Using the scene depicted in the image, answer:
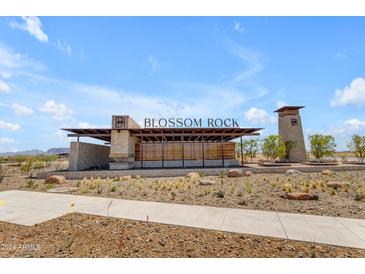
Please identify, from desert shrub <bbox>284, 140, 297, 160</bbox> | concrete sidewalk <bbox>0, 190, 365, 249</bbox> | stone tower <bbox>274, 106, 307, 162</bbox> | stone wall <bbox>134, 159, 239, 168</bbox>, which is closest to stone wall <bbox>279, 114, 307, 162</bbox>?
stone tower <bbox>274, 106, 307, 162</bbox>

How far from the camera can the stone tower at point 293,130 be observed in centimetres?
2991

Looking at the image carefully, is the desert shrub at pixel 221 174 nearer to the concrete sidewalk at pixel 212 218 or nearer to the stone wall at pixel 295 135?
the concrete sidewalk at pixel 212 218

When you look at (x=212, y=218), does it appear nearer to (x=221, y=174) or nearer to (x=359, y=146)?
(x=221, y=174)

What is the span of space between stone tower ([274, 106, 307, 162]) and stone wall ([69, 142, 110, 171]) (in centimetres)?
2847

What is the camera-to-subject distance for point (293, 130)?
100ft

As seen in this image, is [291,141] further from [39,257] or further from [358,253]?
[39,257]

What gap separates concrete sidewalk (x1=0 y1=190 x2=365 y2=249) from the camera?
16.3 feet

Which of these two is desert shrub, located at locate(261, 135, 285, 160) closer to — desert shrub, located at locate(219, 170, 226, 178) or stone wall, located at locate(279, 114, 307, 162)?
stone wall, located at locate(279, 114, 307, 162)

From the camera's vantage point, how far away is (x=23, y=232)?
5.27 metres

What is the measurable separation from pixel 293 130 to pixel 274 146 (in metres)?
5.01

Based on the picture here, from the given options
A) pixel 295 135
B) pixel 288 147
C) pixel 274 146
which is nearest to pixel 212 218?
pixel 274 146

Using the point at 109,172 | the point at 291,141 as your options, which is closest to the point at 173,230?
the point at 109,172

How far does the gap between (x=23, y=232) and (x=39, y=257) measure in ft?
6.25

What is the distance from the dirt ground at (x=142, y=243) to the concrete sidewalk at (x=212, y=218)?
0.41m
